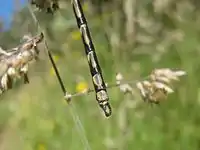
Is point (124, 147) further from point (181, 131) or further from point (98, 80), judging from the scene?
point (98, 80)

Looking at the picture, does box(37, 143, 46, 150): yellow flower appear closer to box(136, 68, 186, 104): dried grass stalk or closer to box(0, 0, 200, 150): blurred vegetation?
box(0, 0, 200, 150): blurred vegetation

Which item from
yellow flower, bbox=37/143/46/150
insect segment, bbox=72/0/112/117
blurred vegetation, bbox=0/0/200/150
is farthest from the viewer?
yellow flower, bbox=37/143/46/150

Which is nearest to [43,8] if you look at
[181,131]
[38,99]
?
[181,131]

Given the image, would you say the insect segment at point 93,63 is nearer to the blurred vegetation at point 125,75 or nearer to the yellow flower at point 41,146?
the blurred vegetation at point 125,75

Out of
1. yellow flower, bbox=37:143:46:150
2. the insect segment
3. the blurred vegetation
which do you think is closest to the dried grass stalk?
the insect segment

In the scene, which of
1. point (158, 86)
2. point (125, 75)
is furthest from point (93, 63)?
point (125, 75)
